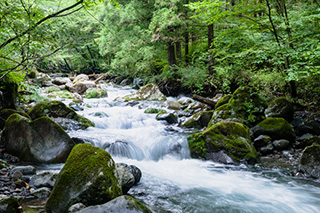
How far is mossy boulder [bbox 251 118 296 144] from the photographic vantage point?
655 cm

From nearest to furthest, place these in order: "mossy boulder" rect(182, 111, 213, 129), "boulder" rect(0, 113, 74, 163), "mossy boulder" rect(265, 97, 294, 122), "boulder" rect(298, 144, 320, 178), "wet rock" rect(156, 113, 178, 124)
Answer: "boulder" rect(298, 144, 320, 178)
"boulder" rect(0, 113, 74, 163)
"mossy boulder" rect(265, 97, 294, 122)
"mossy boulder" rect(182, 111, 213, 129)
"wet rock" rect(156, 113, 178, 124)

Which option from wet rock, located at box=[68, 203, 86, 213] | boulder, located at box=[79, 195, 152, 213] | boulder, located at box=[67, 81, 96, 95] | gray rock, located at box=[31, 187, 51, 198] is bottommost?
gray rock, located at box=[31, 187, 51, 198]

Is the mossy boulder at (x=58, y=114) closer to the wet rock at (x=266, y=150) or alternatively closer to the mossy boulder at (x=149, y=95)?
the wet rock at (x=266, y=150)

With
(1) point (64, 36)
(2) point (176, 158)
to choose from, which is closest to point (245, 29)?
(2) point (176, 158)

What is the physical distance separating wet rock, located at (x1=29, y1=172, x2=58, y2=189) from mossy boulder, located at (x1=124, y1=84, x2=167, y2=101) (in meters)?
10.9

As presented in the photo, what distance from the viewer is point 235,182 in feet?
16.1

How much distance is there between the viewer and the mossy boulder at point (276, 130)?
21.5 ft

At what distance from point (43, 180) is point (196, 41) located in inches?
508

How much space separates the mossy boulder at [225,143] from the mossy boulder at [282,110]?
1773 mm

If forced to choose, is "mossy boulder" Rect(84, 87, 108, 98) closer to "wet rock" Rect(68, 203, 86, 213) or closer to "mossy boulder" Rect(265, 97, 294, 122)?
"mossy boulder" Rect(265, 97, 294, 122)

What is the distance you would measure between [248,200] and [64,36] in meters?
4.69

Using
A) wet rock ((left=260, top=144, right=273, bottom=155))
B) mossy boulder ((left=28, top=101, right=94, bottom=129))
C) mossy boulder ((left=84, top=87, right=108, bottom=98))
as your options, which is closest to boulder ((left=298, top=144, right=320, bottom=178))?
wet rock ((left=260, top=144, right=273, bottom=155))

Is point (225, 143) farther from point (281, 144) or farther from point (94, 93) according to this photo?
point (94, 93)

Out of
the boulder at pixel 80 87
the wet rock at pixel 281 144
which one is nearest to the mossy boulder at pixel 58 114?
the wet rock at pixel 281 144
